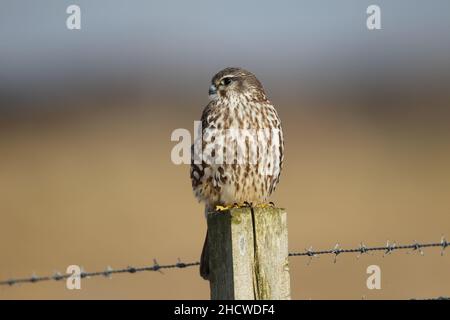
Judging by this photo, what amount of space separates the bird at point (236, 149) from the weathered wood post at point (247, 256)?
2.02 meters

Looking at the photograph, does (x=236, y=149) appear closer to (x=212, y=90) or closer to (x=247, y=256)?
(x=212, y=90)

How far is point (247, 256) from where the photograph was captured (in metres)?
5.17

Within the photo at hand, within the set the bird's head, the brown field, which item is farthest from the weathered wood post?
the brown field

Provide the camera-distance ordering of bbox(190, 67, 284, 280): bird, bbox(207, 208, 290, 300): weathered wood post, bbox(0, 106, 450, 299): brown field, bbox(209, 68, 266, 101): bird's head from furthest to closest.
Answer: bbox(0, 106, 450, 299): brown field, bbox(209, 68, 266, 101): bird's head, bbox(190, 67, 284, 280): bird, bbox(207, 208, 290, 300): weathered wood post

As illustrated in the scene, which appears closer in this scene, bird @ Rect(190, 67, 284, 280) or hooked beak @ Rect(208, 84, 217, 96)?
bird @ Rect(190, 67, 284, 280)

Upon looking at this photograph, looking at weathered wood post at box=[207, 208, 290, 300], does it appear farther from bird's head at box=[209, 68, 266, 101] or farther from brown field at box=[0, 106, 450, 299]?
brown field at box=[0, 106, 450, 299]

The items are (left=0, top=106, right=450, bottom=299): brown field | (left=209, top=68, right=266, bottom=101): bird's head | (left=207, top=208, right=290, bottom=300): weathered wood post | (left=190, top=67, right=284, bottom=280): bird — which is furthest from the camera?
(left=0, top=106, right=450, bottom=299): brown field

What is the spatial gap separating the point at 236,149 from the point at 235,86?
70 centimetres

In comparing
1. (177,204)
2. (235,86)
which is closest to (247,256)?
(235,86)

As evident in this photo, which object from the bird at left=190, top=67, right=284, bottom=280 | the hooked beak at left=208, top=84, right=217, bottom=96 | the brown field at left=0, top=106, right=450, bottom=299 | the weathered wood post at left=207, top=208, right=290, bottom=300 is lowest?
the weathered wood post at left=207, top=208, right=290, bottom=300

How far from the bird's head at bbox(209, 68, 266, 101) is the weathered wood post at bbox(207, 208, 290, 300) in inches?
106

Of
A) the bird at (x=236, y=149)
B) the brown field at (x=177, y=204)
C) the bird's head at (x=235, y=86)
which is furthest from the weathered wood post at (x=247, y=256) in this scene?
the brown field at (x=177, y=204)

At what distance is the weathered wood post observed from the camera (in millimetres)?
5137
